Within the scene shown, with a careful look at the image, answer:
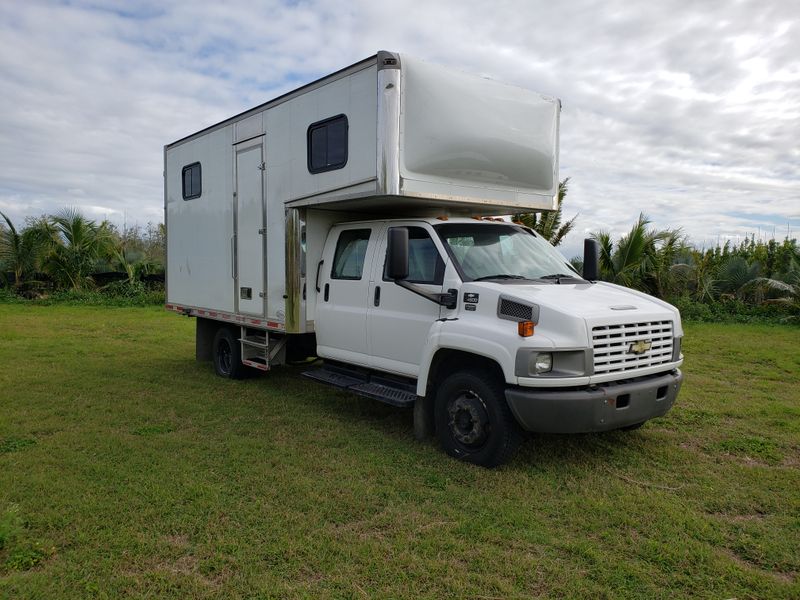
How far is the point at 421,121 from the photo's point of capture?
5816 millimetres

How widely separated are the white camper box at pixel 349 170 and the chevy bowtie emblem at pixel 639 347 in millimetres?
2088

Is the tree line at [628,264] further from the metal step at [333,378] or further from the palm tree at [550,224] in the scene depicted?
the metal step at [333,378]

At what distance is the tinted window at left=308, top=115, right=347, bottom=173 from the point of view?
254 inches

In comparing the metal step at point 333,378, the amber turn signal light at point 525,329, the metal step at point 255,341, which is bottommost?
the metal step at point 333,378

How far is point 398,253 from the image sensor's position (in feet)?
17.9

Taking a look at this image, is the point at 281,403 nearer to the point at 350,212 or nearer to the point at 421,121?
the point at 350,212

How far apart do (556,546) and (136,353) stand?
9237mm

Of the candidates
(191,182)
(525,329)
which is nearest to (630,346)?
(525,329)

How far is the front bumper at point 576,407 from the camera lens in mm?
4766

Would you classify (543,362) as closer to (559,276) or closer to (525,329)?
(525,329)

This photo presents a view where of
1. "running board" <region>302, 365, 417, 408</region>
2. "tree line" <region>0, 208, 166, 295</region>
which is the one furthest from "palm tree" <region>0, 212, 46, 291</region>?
→ "running board" <region>302, 365, 417, 408</region>

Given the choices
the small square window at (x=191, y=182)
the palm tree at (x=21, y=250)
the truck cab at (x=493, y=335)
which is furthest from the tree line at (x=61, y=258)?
the truck cab at (x=493, y=335)

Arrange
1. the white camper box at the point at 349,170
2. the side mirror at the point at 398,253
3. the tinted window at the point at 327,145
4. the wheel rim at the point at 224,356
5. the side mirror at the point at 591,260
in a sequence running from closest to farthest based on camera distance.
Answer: the side mirror at the point at 398,253
the white camper box at the point at 349,170
the tinted window at the point at 327,145
the side mirror at the point at 591,260
the wheel rim at the point at 224,356

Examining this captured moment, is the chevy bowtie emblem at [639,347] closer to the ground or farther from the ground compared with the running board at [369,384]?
farther from the ground
